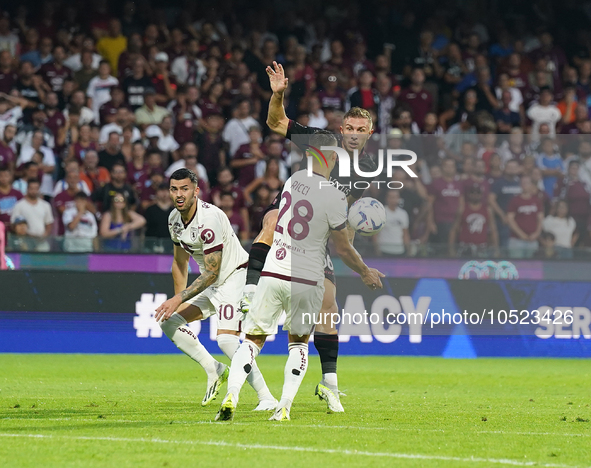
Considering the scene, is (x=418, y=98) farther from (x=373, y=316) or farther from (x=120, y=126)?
(x=373, y=316)

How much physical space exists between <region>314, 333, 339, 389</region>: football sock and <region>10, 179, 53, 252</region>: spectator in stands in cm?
701

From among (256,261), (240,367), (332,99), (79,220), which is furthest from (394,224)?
→ (240,367)

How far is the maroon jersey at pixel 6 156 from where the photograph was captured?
15.2 m

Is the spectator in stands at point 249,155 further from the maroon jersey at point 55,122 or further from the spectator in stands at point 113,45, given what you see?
the spectator in stands at point 113,45

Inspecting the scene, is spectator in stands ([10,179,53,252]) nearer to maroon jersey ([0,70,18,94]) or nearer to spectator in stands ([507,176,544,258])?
maroon jersey ([0,70,18,94])

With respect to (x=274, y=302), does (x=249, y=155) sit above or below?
above

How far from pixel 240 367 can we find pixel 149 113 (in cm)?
1030

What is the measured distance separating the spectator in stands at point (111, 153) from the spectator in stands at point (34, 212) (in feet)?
4.59

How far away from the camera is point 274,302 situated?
7203mm

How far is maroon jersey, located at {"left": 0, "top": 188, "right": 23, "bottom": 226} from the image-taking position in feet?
46.7

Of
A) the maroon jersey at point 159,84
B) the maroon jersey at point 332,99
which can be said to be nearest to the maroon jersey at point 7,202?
the maroon jersey at point 159,84

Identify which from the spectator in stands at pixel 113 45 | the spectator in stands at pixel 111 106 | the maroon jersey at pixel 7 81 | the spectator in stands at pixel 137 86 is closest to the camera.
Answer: the spectator in stands at pixel 111 106

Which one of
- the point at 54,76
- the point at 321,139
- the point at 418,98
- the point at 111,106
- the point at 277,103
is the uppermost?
the point at 54,76

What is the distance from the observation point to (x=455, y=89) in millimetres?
18469
